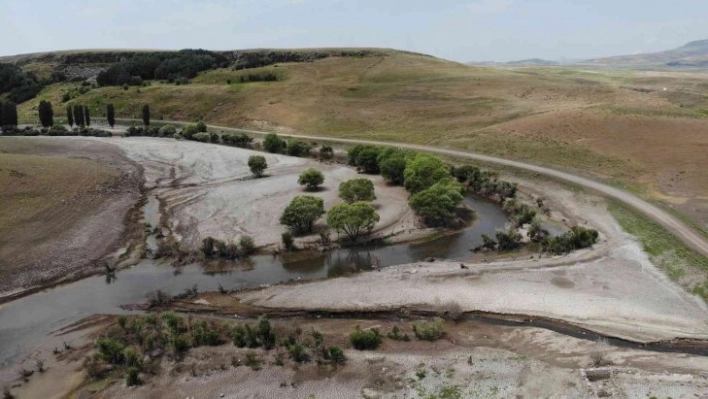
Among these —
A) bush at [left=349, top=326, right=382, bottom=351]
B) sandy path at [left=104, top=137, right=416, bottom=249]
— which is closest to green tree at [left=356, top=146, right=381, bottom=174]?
sandy path at [left=104, top=137, right=416, bottom=249]

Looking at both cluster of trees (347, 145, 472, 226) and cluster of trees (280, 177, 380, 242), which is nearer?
cluster of trees (280, 177, 380, 242)

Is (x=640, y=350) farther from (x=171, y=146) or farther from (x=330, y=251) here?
(x=171, y=146)

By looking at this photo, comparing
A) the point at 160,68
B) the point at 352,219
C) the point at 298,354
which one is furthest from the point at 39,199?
the point at 160,68

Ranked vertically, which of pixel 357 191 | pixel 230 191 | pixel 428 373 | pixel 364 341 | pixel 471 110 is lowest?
pixel 428 373

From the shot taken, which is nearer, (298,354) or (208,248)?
(298,354)

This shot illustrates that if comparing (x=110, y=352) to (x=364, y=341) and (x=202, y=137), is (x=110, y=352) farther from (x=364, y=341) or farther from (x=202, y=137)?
(x=202, y=137)

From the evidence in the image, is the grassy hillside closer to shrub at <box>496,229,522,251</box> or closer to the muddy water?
shrub at <box>496,229,522,251</box>

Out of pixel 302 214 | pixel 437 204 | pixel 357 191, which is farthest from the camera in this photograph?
pixel 357 191
